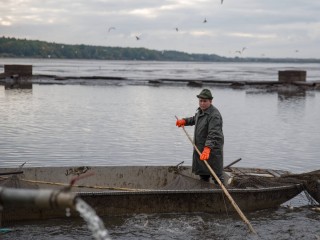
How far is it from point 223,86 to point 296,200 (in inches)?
1621

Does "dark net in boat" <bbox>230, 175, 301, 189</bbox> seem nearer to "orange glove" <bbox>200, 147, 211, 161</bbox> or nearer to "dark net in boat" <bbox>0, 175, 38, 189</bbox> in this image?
"orange glove" <bbox>200, 147, 211, 161</bbox>

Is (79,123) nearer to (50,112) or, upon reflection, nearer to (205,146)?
(50,112)

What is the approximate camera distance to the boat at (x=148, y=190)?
10.6m

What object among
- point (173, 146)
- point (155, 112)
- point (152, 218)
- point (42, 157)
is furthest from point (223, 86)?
point (152, 218)

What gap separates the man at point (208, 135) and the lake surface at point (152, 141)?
0.98 metres

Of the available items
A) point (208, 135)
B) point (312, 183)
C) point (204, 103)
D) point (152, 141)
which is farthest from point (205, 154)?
point (152, 141)

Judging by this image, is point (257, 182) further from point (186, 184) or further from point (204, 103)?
point (204, 103)

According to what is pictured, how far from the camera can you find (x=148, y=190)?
10.7 metres

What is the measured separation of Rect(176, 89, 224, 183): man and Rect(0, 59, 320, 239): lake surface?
0.98 meters

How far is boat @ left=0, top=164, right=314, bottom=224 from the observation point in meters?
10.6

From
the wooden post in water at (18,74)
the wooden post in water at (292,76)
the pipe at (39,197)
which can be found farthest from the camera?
the wooden post in water at (292,76)

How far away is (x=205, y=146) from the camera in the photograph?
413 inches

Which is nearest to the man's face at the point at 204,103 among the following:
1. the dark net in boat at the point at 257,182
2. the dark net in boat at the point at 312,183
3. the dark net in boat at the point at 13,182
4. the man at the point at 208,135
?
the man at the point at 208,135

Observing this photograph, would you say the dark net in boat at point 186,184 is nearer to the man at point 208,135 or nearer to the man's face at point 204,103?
the man at point 208,135
